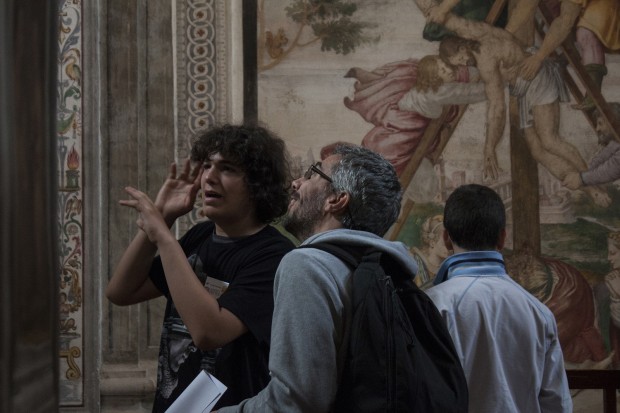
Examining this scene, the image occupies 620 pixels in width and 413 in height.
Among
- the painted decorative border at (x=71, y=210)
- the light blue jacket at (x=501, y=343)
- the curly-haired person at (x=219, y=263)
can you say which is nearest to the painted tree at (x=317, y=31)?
the painted decorative border at (x=71, y=210)

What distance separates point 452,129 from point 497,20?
2.53 feet

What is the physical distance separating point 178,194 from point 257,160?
0.82ft

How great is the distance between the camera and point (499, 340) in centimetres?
223

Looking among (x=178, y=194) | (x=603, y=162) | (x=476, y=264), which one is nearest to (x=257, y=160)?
(x=178, y=194)

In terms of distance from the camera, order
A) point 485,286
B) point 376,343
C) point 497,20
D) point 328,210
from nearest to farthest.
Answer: point 376,343, point 328,210, point 485,286, point 497,20

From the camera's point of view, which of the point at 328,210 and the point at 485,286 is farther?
the point at 485,286

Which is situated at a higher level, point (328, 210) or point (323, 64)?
point (323, 64)

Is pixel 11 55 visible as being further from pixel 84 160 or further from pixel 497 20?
pixel 497 20

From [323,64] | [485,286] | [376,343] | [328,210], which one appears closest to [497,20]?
[323,64]

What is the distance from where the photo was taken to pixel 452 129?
569 centimetres

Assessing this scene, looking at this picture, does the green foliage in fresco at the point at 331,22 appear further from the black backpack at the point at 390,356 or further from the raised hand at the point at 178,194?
the black backpack at the point at 390,356

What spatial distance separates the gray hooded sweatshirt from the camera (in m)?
1.59

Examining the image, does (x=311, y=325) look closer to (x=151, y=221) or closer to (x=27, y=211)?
(x=151, y=221)

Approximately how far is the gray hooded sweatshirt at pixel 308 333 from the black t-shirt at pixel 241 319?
14.2 inches
